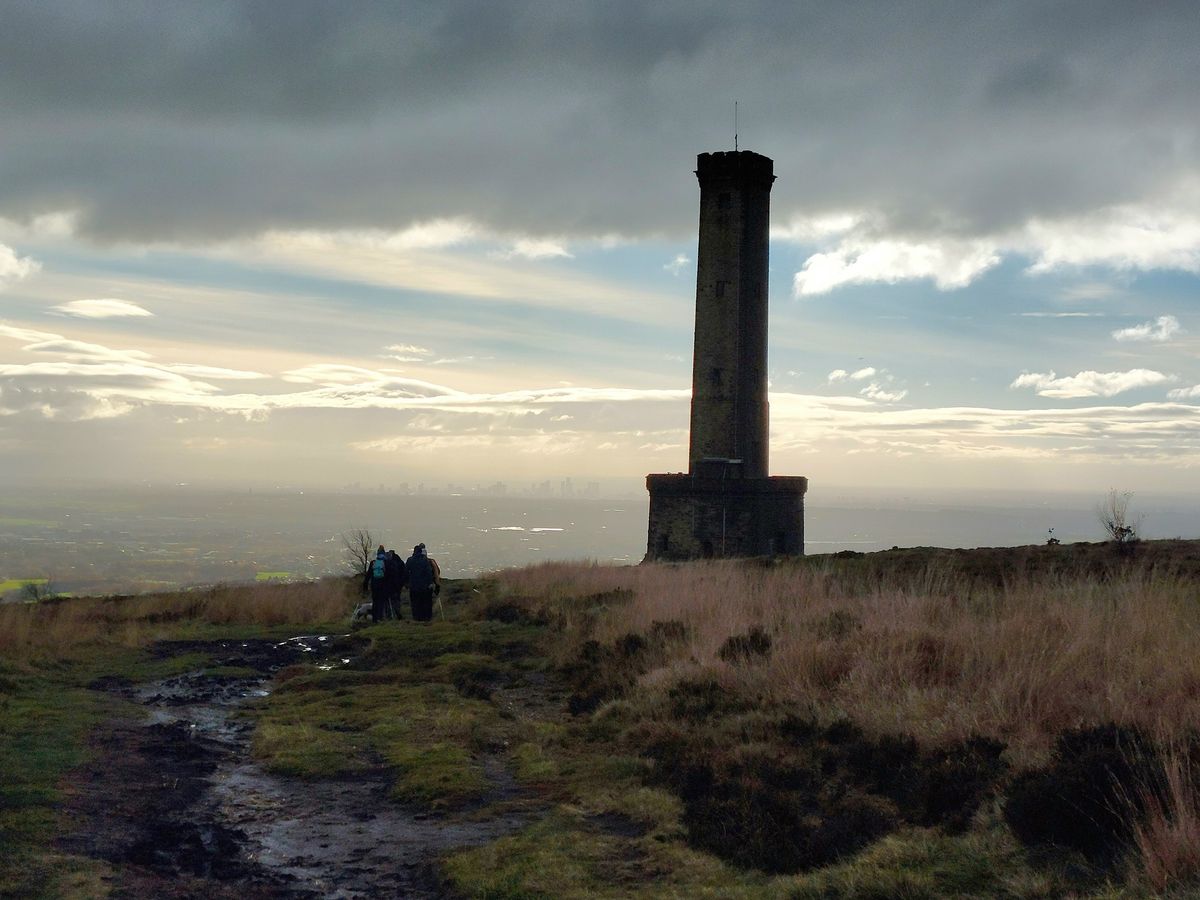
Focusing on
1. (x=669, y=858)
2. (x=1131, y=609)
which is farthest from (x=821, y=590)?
(x=669, y=858)

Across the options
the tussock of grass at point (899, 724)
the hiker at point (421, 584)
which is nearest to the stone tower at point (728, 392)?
the hiker at point (421, 584)

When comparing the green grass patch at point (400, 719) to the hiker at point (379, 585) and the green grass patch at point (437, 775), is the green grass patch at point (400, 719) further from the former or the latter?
the hiker at point (379, 585)

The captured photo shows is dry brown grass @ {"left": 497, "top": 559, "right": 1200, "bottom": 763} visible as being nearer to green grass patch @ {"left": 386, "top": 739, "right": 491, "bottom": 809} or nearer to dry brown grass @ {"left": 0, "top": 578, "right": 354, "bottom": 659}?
green grass patch @ {"left": 386, "top": 739, "right": 491, "bottom": 809}

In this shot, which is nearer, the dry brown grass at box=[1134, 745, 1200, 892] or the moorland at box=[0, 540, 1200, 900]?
the dry brown grass at box=[1134, 745, 1200, 892]

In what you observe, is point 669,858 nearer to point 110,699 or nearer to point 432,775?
point 432,775

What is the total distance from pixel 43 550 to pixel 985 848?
167 metres

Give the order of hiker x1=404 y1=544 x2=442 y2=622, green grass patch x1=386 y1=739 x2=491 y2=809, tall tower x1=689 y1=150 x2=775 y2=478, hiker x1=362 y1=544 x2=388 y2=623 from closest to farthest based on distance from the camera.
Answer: green grass patch x1=386 y1=739 x2=491 y2=809 < hiker x1=362 y1=544 x2=388 y2=623 < hiker x1=404 y1=544 x2=442 y2=622 < tall tower x1=689 y1=150 x2=775 y2=478

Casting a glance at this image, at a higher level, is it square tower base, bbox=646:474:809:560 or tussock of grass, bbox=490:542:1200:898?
square tower base, bbox=646:474:809:560

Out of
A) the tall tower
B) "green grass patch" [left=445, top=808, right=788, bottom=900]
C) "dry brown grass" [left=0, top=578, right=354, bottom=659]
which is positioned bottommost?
"green grass patch" [left=445, top=808, right=788, bottom=900]

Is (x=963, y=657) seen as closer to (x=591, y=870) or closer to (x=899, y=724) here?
(x=899, y=724)

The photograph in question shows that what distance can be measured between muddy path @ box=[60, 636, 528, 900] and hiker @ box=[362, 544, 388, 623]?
8.68 metres

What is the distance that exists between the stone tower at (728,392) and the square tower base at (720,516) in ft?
0.12

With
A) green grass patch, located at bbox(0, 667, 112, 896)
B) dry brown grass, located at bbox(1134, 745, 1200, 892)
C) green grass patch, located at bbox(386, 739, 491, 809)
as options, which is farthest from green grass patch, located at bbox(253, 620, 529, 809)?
dry brown grass, located at bbox(1134, 745, 1200, 892)

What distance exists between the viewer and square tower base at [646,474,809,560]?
35.2 meters
